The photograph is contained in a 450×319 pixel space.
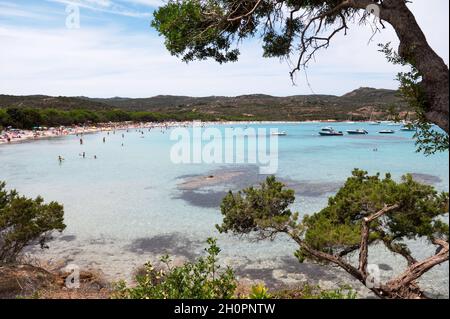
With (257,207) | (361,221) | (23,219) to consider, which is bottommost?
(23,219)

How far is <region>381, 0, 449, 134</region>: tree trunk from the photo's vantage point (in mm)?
3502

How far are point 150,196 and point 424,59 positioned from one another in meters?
26.3

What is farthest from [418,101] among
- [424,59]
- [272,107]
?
[272,107]

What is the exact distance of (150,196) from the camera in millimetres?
28297

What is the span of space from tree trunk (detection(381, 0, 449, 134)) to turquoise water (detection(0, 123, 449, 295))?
1108cm

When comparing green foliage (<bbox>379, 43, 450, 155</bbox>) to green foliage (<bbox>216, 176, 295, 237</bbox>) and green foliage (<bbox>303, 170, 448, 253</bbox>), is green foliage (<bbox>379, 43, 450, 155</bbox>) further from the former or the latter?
green foliage (<bbox>216, 176, 295, 237</bbox>)

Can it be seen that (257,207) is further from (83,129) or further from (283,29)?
(83,129)

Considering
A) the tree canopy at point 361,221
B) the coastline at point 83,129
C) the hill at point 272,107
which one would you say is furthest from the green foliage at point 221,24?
the hill at point 272,107

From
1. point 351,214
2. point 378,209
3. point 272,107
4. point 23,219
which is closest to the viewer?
point 378,209

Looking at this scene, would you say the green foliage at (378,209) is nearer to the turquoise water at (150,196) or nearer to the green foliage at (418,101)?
the green foliage at (418,101)

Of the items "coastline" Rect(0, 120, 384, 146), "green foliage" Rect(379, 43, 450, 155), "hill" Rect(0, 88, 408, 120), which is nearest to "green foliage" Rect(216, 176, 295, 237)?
"green foliage" Rect(379, 43, 450, 155)

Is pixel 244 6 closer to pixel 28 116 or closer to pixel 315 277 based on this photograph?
pixel 315 277

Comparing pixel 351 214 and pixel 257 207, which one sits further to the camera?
pixel 257 207

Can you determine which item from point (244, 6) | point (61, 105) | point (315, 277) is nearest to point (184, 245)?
point (315, 277)
